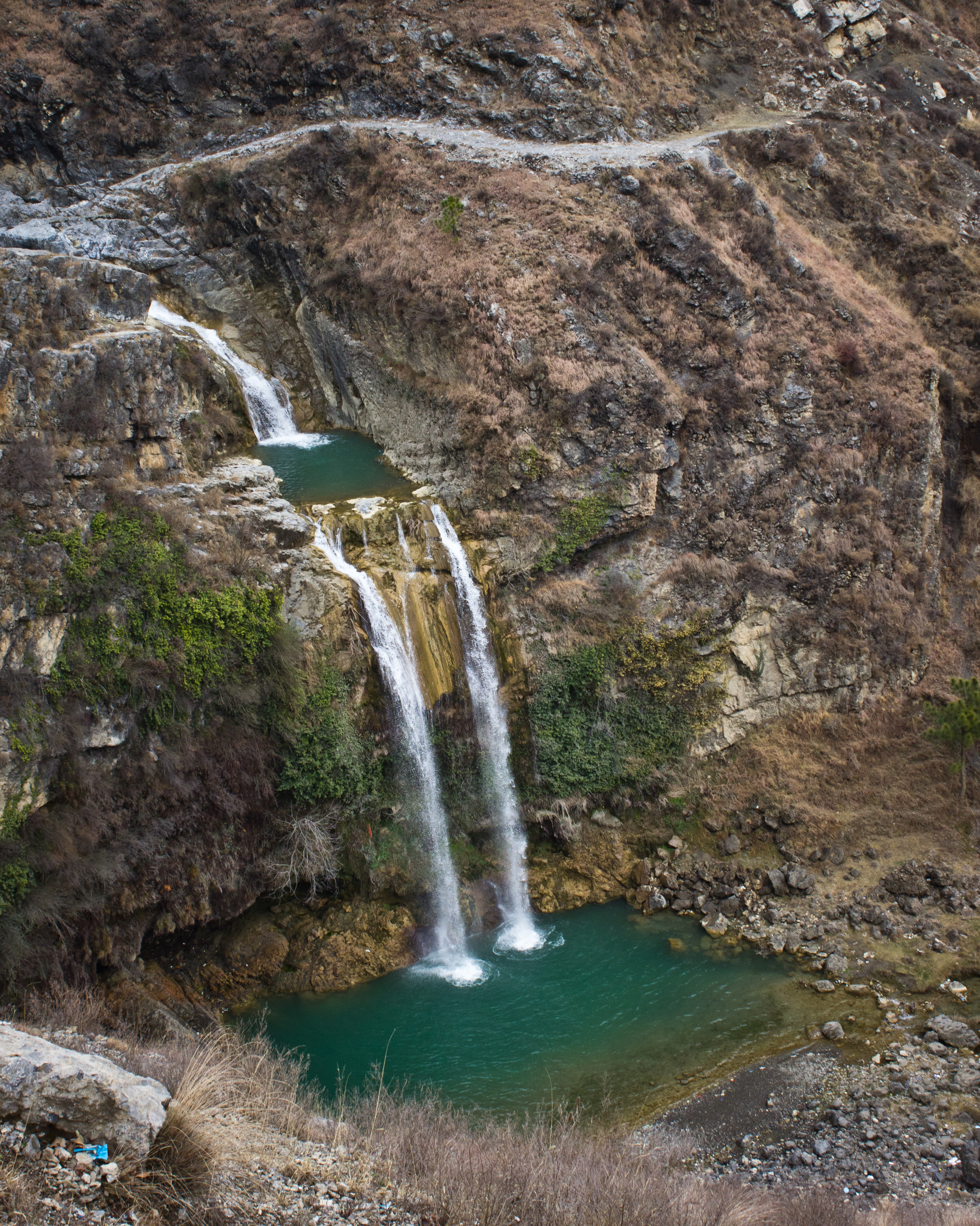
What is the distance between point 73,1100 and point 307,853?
969 cm

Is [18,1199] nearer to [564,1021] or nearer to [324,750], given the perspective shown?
[324,750]

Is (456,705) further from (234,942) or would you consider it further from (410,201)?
(410,201)

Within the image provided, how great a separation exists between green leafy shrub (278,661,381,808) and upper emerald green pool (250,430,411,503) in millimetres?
5428

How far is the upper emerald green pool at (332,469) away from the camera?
21812mm

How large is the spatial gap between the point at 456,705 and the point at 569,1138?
31.3 ft

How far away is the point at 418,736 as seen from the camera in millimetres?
19219

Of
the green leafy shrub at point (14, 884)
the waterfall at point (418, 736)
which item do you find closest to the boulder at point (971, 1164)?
the waterfall at point (418, 736)

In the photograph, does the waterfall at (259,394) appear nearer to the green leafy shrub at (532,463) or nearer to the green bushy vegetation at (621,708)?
the green leafy shrub at (532,463)

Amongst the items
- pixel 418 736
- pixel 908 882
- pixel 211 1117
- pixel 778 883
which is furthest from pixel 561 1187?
pixel 908 882

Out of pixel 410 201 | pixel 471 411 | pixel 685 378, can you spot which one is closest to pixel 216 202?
pixel 410 201

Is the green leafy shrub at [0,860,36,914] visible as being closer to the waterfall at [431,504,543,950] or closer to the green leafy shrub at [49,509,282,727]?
the green leafy shrub at [49,509,282,727]

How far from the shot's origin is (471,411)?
2220cm

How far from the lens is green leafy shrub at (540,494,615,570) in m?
21.2

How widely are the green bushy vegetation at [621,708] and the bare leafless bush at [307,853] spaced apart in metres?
5.46
